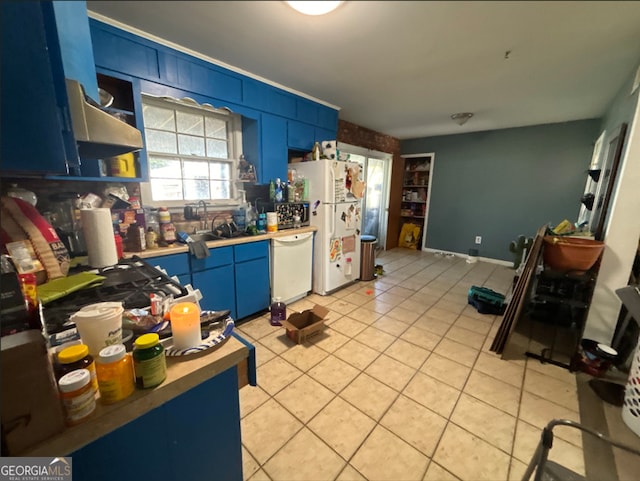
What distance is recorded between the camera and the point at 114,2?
0.85 ft

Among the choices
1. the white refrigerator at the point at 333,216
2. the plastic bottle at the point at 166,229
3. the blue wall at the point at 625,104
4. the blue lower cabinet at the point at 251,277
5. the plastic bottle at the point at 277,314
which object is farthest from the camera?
the white refrigerator at the point at 333,216

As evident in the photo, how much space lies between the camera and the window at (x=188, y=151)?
6.93 feet

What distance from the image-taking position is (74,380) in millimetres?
497

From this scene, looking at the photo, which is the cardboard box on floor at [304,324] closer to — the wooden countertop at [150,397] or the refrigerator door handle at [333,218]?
the refrigerator door handle at [333,218]

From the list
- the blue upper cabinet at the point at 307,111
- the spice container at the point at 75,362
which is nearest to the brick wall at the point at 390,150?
the blue upper cabinet at the point at 307,111

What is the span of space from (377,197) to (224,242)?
11.7ft

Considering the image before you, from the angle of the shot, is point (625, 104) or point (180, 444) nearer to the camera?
point (180, 444)

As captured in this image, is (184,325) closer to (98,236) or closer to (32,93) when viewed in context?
(32,93)

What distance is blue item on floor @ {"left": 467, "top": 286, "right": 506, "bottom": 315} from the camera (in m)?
2.62

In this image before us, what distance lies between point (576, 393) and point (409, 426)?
45.9 inches

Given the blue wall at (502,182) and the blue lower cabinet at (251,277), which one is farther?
the blue wall at (502,182)

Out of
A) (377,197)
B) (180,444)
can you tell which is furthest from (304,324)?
(377,197)

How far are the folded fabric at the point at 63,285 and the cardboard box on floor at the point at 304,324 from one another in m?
1.35

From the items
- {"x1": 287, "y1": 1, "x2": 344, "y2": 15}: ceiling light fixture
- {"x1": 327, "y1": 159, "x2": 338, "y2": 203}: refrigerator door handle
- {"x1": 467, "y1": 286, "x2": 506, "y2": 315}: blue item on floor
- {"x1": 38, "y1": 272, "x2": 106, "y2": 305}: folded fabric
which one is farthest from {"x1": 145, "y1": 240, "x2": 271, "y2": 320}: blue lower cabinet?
{"x1": 467, "y1": 286, "x2": 506, "y2": 315}: blue item on floor
